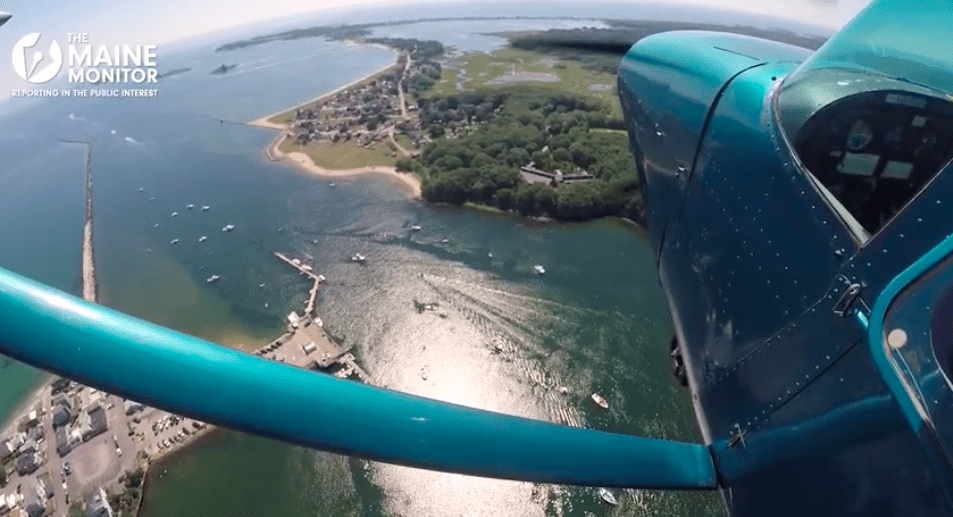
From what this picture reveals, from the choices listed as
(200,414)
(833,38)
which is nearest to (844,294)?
(833,38)

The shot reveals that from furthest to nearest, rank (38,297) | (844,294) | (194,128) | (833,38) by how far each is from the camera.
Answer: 1. (194,128)
2. (833,38)
3. (38,297)
4. (844,294)

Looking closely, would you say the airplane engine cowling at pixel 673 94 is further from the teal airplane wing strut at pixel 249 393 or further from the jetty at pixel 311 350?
the jetty at pixel 311 350

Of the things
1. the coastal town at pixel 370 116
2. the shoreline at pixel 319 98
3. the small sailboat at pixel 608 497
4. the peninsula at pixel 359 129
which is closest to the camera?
the small sailboat at pixel 608 497

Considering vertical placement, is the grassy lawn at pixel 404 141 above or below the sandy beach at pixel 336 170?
above

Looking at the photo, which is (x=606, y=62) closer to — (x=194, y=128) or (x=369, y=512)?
(x=194, y=128)

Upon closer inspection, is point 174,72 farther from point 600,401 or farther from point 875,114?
point 875,114

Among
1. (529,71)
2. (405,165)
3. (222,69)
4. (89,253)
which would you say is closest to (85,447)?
(89,253)

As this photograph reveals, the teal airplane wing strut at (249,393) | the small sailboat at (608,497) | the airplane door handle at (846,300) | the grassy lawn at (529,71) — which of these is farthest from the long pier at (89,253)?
the grassy lawn at (529,71)
